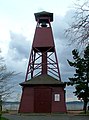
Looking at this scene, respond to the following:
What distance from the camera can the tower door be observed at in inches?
1460

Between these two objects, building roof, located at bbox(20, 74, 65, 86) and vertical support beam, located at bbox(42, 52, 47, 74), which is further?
vertical support beam, located at bbox(42, 52, 47, 74)

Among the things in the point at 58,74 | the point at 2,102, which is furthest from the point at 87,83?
the point at 2,102

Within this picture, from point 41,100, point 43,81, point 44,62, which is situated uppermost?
point 44,62

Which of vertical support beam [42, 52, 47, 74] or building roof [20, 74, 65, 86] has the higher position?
vertical support beam [42, 52, 47, 74]

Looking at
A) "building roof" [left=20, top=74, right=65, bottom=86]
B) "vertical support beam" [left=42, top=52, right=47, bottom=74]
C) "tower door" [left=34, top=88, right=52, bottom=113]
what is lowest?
"tower door" [left=34, top=88, right=52, bottom=113]

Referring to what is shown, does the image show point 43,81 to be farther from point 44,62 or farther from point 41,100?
point 44,62

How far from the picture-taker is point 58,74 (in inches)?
1471

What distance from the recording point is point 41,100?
122ft

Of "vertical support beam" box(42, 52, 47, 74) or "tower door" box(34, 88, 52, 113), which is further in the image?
"vertical support beam" box(42, 52, 47, 74)

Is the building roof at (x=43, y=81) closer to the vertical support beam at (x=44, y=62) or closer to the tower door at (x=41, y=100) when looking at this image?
the vertical support beam at (x=44, y=62)

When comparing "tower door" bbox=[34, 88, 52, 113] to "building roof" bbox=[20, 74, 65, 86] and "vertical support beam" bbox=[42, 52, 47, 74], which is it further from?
"vertical support beam" bbox=[42, 52, 47, 74]

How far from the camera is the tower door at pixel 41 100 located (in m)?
37.1

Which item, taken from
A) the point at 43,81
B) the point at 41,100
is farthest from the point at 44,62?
the point at 41,100

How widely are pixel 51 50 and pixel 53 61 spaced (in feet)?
7.70
